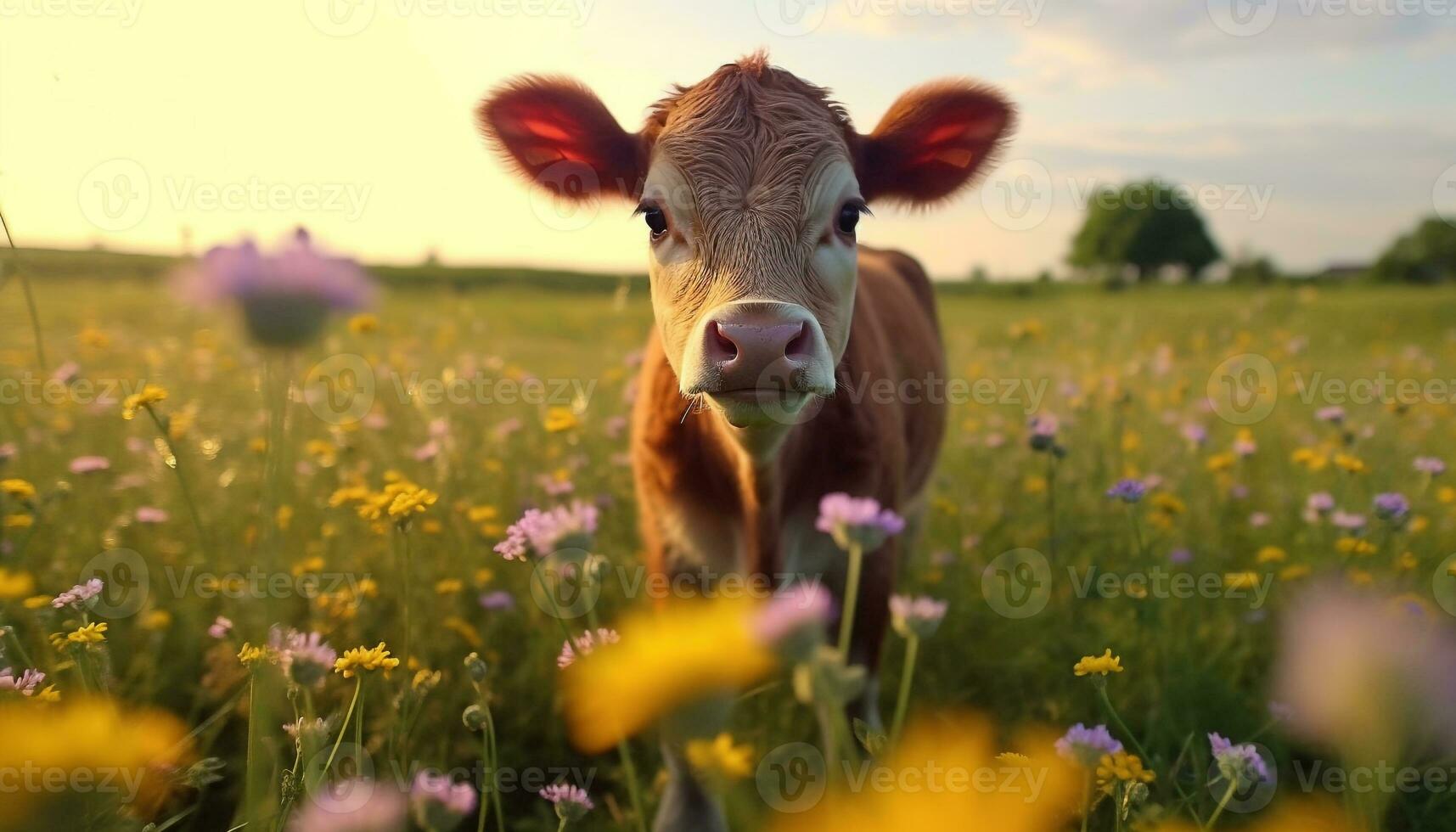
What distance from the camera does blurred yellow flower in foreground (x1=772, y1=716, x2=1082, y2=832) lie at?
0.65 m

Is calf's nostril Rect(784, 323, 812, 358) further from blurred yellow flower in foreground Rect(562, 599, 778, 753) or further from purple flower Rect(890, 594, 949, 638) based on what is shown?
blurred yellow flower in foreground Rect(562, 599, 778, 753)

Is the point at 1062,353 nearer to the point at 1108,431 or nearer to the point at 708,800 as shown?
the point at 1108,431

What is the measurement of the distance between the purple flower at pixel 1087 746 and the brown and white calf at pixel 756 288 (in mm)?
810

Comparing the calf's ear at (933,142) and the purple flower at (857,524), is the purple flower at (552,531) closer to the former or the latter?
the purple flower at (857,524)

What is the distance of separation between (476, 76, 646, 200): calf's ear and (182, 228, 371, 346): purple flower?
1.80 m

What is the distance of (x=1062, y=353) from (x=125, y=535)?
7.95m

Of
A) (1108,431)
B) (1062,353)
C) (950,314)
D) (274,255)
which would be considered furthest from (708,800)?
(950,314)

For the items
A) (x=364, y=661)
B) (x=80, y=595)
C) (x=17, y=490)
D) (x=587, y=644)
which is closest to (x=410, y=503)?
(x=364, y=661)

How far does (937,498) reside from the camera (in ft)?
14.0

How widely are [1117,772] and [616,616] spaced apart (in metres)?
2.14

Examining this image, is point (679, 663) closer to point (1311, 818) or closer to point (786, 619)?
point (786, 619)

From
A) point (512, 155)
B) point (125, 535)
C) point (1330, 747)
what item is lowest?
point (125, 535)

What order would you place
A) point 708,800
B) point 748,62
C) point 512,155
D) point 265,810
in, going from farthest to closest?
point 512,155 < point 748,62 < point 708,800 < point 265,810

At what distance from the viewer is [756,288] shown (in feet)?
6.28
